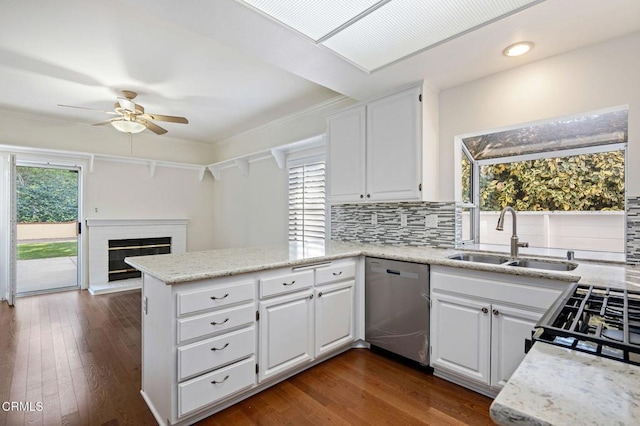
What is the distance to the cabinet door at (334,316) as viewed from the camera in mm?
2359

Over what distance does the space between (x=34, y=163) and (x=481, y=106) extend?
19.0ft

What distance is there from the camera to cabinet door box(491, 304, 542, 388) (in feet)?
5.93

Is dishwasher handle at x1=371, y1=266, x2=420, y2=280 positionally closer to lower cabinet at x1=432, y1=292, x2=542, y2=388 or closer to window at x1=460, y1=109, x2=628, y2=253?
lower cabinet at x1=432, y1=292, x2=542, y2=388

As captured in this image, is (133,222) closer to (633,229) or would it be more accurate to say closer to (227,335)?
(227,335)

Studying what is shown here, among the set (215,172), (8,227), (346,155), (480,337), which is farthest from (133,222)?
(480,337)

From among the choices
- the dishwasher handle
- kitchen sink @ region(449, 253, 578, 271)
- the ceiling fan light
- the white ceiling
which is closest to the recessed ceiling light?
the white ceiling

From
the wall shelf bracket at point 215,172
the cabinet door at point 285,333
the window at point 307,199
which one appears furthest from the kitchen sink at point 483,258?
the wall shelf bracket at point 215,172

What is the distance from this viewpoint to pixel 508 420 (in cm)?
52

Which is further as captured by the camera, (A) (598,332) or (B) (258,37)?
(B) (258,37)

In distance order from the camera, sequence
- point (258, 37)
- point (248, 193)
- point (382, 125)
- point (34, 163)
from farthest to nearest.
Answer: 1. point (248, 193)
2. point (34, 163)
3. point (382, 125)
4. point (258, 37)

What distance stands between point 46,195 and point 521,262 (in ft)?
19.9

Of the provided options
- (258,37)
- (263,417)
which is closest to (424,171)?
(258,37)

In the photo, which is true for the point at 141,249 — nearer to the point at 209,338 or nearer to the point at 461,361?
the point at 209,338

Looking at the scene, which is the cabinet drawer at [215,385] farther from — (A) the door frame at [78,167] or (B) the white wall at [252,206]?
(A) the door frame at [78,167]
